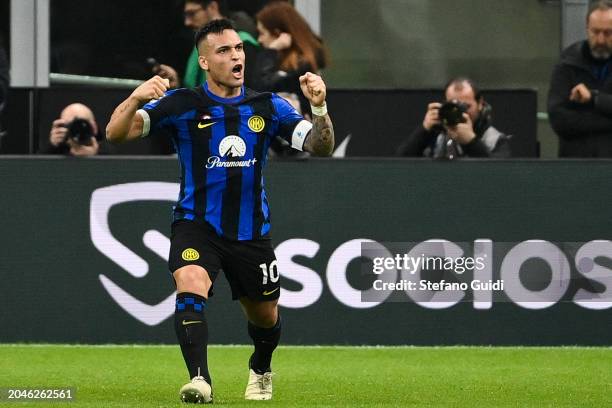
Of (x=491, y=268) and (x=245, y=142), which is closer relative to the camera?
(x=245, y=142)

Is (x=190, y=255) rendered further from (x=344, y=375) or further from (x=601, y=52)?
(x=601, y=52)

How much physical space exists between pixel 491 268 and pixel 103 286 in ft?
9.30

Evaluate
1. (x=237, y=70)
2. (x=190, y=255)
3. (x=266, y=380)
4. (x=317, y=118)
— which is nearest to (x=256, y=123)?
(x=237, y=70)

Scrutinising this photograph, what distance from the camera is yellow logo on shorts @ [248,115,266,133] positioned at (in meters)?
8.28

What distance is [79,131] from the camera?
450 inches

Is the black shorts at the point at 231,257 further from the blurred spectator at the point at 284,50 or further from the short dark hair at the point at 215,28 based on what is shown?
the blurred spectator at the point at 284,50

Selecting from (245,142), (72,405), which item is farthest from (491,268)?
(72,405)

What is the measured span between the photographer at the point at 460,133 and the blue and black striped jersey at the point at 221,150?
320 centimetres

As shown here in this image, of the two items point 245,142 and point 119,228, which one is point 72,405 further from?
point 119,228

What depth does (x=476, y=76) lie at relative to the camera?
1352 cm

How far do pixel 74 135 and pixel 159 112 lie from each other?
133 inches

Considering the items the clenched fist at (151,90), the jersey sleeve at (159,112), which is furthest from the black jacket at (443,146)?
the clenched fist at (151,90)

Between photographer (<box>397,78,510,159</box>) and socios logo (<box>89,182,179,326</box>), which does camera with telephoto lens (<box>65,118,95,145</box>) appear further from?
photographer (<box>397,78,510,159</box>)

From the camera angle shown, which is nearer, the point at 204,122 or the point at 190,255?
the point at 190,255
